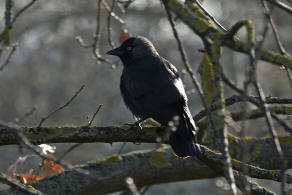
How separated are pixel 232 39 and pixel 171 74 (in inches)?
106

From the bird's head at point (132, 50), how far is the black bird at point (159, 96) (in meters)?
0.02

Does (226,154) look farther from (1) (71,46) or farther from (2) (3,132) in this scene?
(1) (71,46)

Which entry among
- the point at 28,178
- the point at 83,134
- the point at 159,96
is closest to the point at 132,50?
the point at 159,96

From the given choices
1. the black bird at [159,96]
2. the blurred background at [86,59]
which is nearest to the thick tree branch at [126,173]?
the black bird at [159,96]

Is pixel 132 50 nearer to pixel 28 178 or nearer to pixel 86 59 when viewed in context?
pixel 28 178

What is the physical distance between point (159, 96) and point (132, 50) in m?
1.20

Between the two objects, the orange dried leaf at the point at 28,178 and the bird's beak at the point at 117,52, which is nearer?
the orange dried leaf at the point at 28,178

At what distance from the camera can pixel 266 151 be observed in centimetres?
562

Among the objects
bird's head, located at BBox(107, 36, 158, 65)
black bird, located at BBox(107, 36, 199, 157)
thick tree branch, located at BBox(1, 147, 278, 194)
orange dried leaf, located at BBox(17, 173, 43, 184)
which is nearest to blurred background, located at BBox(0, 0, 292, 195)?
bird's head, located at BBox(107, 36, 158, 65)

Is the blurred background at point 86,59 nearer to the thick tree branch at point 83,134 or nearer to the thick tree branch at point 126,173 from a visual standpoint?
the thick tree branch at point 126,173

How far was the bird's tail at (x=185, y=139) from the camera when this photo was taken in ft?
16.2

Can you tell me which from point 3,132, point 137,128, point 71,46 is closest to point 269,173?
point 137,128

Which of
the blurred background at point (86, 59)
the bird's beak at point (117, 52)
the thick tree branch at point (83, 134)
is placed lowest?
the blurred background at point (86, 59)

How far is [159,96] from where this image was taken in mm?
5789
